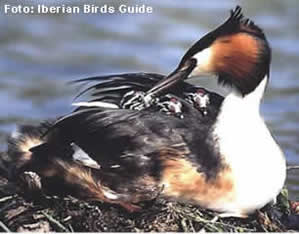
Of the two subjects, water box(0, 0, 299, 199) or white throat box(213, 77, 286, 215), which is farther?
water box(0, 0, 299, 199)

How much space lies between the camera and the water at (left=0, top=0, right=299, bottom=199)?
4359 millimetres

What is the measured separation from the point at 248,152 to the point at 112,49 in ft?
7.63

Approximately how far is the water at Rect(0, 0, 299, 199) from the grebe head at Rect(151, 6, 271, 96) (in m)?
1.43

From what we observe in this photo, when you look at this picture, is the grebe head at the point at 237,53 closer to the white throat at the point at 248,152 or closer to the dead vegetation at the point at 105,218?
the white throat at the point at 248,152

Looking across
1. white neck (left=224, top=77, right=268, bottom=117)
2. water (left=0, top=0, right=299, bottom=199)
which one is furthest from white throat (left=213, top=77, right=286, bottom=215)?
water (left=0, top=0, right=299, bottom=199)

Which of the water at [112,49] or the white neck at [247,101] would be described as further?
the water at [112,49]

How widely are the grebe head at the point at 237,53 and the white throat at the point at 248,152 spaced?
1.1 inches

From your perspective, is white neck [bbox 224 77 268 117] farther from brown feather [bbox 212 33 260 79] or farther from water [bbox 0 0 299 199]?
water [bbox 0 0 299 199]

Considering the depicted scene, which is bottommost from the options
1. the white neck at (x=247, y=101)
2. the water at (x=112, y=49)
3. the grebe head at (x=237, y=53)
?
the water at (x=112, y=49)

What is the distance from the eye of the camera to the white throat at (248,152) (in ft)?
8.64

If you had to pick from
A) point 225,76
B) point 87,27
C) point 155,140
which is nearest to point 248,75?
point 225,76

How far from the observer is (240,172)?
Answer: 262cm

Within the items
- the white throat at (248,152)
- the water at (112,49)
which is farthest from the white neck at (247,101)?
the water at (112,49)

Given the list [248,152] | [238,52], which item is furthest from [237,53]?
[248,152]
